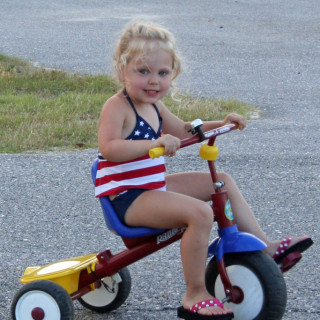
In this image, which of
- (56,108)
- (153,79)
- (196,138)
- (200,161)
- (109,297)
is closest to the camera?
(196,138)

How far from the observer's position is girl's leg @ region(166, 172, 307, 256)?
3.26 m

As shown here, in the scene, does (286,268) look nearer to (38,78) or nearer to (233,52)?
(38,78)

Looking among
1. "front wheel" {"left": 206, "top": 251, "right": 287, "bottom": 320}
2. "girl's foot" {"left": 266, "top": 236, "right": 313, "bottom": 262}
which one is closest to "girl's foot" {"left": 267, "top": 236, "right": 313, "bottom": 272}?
"girl's foot" {"left": 266, "top": 236, "right": 313, "bottom": 262}

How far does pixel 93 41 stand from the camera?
11.7 meters

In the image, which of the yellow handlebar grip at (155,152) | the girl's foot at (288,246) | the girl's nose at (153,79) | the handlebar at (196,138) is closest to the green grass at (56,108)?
the girl's nose at (153,79)

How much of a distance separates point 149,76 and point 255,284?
3.01 ft

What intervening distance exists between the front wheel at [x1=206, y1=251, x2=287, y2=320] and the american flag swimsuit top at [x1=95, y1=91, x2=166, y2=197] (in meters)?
0.41

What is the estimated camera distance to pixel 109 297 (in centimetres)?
349

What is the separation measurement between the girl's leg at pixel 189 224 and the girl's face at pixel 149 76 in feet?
1.36

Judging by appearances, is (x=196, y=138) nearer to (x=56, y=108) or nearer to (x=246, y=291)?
(x=246, y=291)

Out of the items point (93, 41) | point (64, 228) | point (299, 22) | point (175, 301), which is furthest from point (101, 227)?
point (299, 22)

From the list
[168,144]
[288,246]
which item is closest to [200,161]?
[288,246]

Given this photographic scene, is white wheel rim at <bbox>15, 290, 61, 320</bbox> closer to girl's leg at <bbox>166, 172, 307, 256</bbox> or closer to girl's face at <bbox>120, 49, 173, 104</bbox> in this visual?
girl's leg at <bbox>166, 172, 307, 256</bbox>

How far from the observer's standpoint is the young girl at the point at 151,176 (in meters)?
3.05
